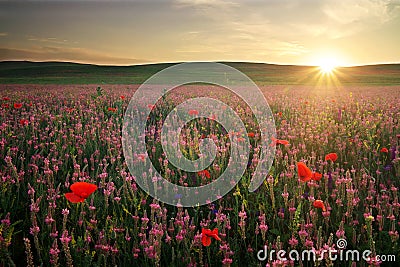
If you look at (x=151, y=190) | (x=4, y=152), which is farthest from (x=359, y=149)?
(x=4, y=152)

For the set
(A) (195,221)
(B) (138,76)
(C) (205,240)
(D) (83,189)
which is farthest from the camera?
(B) (138,76)

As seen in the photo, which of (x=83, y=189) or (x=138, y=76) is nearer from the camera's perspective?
(x=83, y=189)

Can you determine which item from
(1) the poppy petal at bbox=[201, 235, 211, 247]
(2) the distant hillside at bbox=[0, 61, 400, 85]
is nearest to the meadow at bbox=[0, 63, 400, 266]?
(1) the poppy petal at bbox=[201, 235, 211, 247]

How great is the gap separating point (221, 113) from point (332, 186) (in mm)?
3530

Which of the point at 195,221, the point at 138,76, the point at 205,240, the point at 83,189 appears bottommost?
the point at 195,221

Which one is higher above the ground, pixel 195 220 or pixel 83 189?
pixel 83 189

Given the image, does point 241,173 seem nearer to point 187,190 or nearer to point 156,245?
point 187,190

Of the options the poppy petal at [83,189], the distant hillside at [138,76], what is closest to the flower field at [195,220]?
the poppy petal at [83,189]

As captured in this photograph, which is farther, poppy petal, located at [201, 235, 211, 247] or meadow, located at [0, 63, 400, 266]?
meadow, located at [0, 63, 400, 266]

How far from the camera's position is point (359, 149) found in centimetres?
461

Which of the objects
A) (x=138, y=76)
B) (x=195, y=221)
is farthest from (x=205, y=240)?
(x=138, y=76)

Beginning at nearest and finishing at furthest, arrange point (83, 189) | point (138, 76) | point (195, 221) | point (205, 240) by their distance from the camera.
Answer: point (205, 240) → point (83, 189) → point (195, 221) → point (138, 76)

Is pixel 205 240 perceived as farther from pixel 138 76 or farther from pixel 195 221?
pixel 138 76

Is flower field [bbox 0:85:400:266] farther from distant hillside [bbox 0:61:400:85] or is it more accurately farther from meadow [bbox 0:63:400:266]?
distant hillside [bbox 0:61:400:85]
